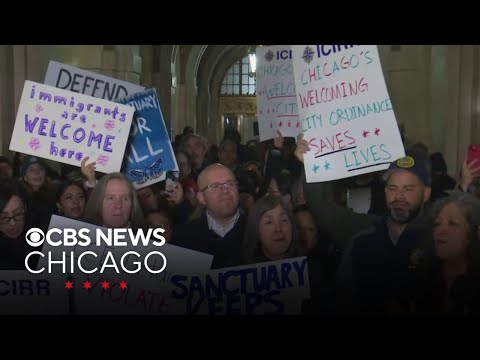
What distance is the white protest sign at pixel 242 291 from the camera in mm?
5270

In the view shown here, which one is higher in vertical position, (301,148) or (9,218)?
(301,148)

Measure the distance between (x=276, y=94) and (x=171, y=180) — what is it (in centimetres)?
109

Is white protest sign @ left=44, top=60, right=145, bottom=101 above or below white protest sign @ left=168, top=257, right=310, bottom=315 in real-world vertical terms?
above

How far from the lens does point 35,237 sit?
5.30 meters

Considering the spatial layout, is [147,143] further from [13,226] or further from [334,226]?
[334,226]

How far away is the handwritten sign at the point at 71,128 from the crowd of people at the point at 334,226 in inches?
4.3

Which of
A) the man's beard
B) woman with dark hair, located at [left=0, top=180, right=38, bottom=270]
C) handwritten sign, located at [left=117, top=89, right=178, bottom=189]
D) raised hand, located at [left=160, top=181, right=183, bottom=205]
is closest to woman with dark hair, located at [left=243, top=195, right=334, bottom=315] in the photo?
the man's beard

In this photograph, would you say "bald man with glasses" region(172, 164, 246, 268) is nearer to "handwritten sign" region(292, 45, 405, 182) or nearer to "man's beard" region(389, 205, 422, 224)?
"handwritten sign" region(292, 45, 405, 182)

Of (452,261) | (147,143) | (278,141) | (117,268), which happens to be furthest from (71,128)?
(452,261)

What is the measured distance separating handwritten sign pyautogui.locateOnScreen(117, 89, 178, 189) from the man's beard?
1531 millimetres

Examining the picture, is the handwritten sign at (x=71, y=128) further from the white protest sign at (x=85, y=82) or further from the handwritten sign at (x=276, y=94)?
the handwritten sign at (x=276, y=94)

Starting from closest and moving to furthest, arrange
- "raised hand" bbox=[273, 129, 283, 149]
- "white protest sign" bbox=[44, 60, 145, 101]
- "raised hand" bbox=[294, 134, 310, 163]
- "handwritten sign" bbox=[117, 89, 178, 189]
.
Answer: "raised hand" bbox=[294, 134, 310, 163]
"white protest sign" bbox=[44, 60, 145, 101]
"handwritten sign" bbox=[117, 89, 178, 189]
"raised hand" bbox=[273, 129, 283, 149]

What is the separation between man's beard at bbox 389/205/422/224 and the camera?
5.04 metres

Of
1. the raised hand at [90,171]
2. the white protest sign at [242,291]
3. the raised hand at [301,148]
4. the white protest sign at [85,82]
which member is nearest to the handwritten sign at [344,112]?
the raised hand at [301,148]
